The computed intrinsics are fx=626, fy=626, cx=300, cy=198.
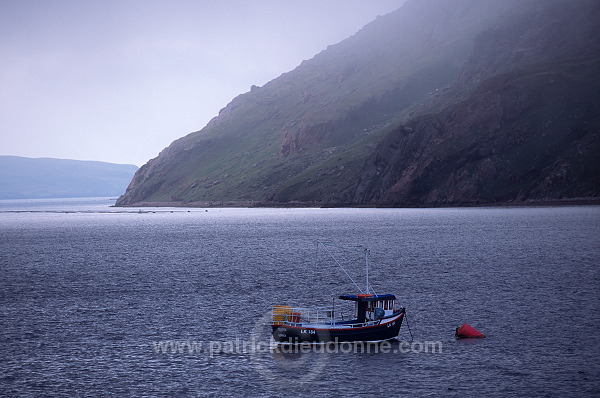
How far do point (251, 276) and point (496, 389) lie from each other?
64177mm

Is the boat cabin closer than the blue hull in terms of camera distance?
No

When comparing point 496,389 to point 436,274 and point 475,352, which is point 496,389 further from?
point 436,274

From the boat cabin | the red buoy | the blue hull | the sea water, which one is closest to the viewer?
the sea water

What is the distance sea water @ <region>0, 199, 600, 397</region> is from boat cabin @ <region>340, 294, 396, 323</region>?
330cm

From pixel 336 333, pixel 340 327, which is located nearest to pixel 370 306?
pixel 340 327

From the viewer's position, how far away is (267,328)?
63.4 m

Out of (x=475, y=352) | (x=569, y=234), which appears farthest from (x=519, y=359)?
(x=569, y=234)

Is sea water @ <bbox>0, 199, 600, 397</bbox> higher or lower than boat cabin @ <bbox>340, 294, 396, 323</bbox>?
lower

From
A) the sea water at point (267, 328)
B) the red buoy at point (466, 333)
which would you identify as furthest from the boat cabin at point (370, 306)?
the red buoy at point (466, 333)

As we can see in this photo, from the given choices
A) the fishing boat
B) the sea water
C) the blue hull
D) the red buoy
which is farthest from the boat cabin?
the red buoy

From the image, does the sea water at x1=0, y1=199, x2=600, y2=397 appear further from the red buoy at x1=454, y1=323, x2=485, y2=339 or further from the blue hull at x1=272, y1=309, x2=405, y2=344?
the red buoy at x1=454, y1=323, x2=485, y2=339

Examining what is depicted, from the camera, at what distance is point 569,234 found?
6339 inches

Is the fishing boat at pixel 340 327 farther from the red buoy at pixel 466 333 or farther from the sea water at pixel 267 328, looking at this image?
the red buoy at pixel 466 333

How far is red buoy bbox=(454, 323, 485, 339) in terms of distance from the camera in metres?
57.2
